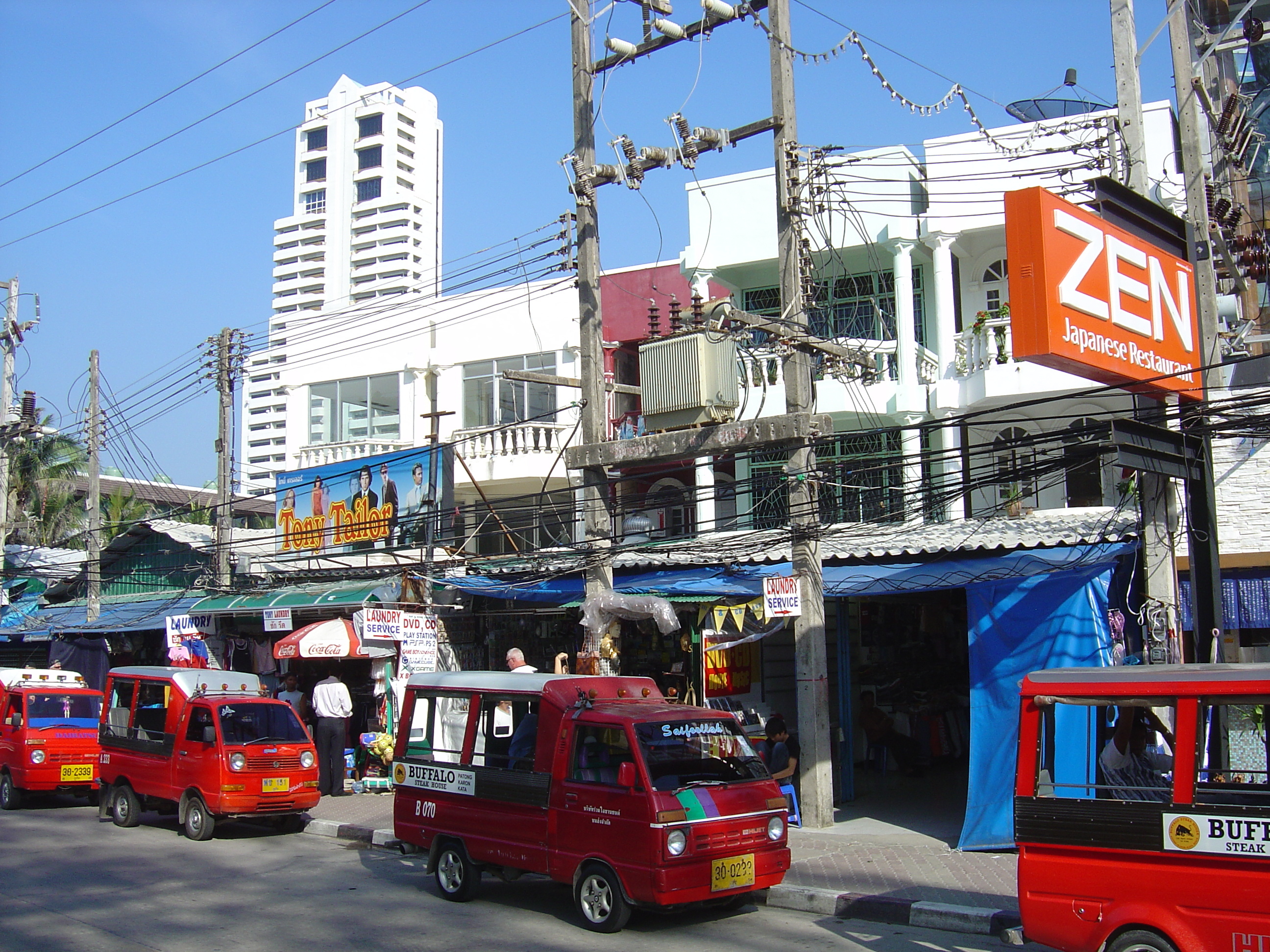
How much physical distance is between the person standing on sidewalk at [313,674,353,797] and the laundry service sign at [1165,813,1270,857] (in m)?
12.6

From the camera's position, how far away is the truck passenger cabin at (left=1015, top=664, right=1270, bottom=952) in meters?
6.00

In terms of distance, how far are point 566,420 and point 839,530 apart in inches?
482

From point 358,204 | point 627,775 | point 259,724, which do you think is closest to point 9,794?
point 259,724

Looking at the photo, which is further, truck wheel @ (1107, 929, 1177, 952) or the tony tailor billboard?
the tony tailor billboard

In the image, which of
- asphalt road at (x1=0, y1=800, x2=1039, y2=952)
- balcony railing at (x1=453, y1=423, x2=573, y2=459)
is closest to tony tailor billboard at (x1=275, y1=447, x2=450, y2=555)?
balcony railing at (x1=453, y1=423, x2=573, y2=459)

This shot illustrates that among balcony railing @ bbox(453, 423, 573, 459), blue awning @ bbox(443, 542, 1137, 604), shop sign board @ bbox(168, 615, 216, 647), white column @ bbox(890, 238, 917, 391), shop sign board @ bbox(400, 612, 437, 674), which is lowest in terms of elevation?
shop sign board @ bbox(400, 612, 437, 674)

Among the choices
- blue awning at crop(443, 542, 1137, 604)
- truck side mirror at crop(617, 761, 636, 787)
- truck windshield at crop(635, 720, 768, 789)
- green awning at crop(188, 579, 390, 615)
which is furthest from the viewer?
green awning at crop(188, 579, 390, 615)

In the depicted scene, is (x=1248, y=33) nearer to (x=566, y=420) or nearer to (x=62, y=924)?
→ (x=566, y=420)

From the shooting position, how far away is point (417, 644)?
53.5 ft

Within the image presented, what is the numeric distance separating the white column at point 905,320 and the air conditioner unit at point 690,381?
679 centimetres

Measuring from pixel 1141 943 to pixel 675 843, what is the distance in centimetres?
336

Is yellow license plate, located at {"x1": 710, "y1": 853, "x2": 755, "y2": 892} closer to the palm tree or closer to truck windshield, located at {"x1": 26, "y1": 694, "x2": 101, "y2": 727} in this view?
truck windshield, located at {"x1": 26, "y1": 694, "x2": 101, "y2": 727}

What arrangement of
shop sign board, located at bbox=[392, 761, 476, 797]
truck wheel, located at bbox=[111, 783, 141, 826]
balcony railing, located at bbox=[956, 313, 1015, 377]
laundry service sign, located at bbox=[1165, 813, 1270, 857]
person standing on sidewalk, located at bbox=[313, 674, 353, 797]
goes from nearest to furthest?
laundry service sign, located at bbox=[1165, 813, 1270, 857]
shop sign board, located at bbox=[392, 761, 476, 797]
truck wheel, located at bbox=[111, 783, 141, 826]
person standing on sidewalk, located at bbox=[313, 674, 353, 797]
balcony railing, located at bbox=[956, 313, 1015, 377]

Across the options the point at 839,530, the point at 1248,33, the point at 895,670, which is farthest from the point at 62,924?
the point at 1248,33
